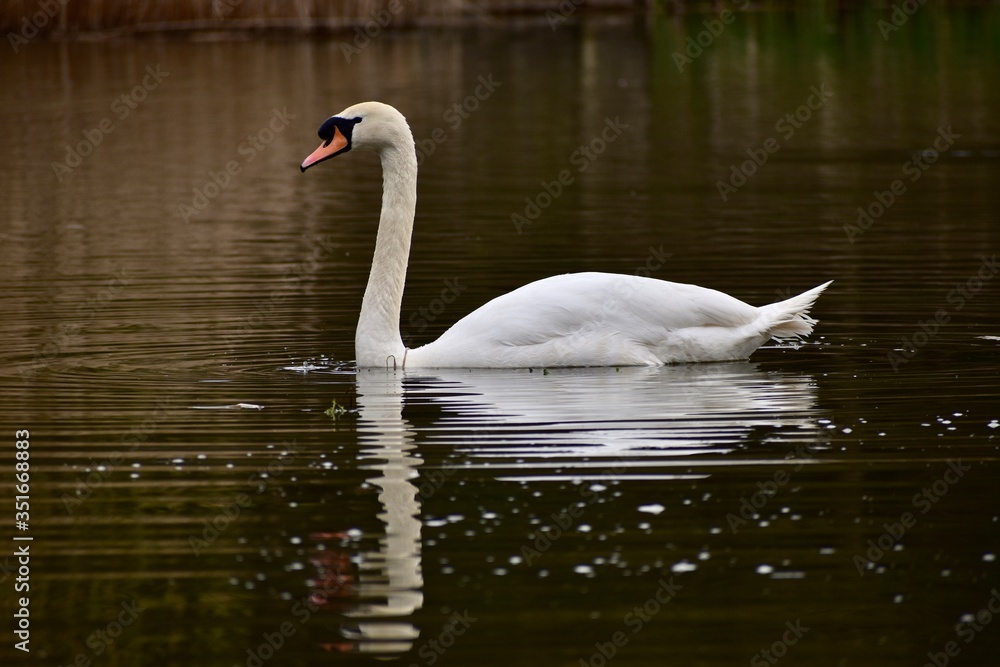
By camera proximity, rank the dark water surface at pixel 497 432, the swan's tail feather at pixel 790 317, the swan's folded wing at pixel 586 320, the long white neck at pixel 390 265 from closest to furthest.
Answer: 1. the dark water surface at pixel 497 432
2. the swan's folded wing at pixel 586 320
3. the swan's tail feather at pixel 790 317
4. the long white neck at pixel 390 265

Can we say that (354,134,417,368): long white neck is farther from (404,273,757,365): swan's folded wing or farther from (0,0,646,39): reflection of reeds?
(0,0,646,39): reflection of reeds

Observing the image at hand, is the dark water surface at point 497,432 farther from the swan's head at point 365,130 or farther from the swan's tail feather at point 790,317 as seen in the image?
the swan's head at point 365,130

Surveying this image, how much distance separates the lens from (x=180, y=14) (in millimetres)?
44656

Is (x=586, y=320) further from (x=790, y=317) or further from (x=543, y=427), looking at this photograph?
(x=543, y=427)

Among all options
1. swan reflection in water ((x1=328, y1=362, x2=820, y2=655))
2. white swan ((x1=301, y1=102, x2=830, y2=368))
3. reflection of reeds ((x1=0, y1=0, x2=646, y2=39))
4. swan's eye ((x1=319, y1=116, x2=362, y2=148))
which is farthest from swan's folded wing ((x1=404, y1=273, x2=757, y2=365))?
reflection of reeds ((x1=0, y1=0, x2=646, y2=39))

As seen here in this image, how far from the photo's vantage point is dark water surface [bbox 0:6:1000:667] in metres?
6.34

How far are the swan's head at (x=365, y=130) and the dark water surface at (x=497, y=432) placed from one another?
141 cm

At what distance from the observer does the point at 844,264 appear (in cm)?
1525

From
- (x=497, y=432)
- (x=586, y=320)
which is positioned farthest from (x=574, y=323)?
(x=497, y=432)

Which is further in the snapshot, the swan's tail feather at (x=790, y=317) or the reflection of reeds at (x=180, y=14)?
the reflection of reeds at (x=180, y=14)

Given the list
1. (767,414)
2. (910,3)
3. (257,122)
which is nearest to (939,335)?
(767,414)

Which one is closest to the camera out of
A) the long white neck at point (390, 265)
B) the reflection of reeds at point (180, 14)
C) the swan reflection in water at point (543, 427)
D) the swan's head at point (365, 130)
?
the swan reflection in water at point (543, 427)

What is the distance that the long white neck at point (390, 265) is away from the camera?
11.3 m

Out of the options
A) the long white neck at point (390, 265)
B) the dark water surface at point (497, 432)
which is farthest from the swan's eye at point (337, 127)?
the dark water surface at point (497, 432)
